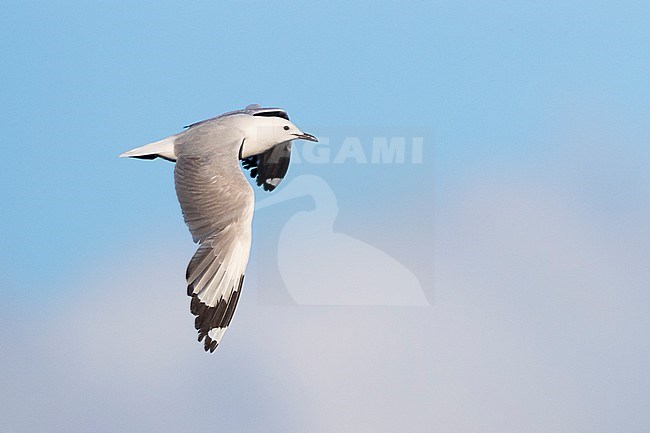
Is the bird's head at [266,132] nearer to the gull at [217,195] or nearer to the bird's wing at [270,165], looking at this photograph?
the gull at [217,195]

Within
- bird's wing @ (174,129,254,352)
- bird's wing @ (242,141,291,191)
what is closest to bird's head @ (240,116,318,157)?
bird's wing @ (174,129,254,352)

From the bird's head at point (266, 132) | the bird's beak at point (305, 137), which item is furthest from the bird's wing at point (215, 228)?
the bird's beak at point (305, 137)

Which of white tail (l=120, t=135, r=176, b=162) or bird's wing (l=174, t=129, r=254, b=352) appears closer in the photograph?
bird's wing (l=174, t=129, r=254, b=352)

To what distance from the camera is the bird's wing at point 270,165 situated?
574 inches

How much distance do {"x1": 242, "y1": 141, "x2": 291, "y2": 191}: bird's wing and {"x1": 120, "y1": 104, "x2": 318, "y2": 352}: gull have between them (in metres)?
1.04

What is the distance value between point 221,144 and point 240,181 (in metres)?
0.75

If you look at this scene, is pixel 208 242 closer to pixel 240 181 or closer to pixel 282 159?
pixel 240 181

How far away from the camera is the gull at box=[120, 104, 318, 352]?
11109 mm

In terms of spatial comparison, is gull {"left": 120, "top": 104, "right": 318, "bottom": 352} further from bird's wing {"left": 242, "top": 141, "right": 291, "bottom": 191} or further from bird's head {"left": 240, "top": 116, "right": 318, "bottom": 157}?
bird's wing {"left": 242, "top": 141, "right": 291, "bottom": 191}

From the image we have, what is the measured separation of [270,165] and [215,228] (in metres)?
3.29

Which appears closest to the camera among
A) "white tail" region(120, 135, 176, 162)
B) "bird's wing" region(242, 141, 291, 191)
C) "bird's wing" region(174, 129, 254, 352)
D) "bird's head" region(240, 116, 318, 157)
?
"bird's wing" region(174, 129, 254, 352)

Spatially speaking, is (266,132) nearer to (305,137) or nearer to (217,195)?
(305,137)

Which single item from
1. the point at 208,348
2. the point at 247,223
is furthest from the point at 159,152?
the point at 208,348

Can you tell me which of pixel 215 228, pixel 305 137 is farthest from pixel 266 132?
pixel 215 228
